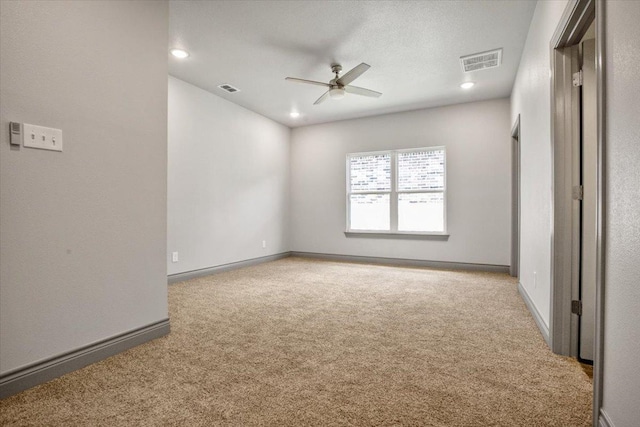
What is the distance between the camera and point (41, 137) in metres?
1.77

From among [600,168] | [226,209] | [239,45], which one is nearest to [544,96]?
[600,168]

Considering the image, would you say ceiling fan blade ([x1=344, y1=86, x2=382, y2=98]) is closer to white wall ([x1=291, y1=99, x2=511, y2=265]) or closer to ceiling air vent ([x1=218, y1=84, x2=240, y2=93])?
ceiling air vent ([x1=218, y1=84, x2=240, y2=93])

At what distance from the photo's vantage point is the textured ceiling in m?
2.88

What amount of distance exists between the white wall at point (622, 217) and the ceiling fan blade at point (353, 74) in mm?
2262

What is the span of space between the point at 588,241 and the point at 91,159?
3.07 m

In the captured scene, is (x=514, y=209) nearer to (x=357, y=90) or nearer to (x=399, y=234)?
(x=399, y=234)

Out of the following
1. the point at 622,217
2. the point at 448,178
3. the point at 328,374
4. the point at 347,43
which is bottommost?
the point at 328,374

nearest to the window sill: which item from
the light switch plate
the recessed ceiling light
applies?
the recessed ceiling light

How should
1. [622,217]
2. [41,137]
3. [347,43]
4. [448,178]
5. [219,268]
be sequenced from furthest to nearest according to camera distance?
[448,178]
[219,268]
[347,43]
[41,137]
[622,217]

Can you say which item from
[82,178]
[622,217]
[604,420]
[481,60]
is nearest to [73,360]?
[82,178]

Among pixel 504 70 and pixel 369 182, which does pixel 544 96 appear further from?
pixel 369 182

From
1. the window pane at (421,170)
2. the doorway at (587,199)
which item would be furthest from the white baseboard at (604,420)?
the window pane at (421,170)

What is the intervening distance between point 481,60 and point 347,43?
5.31 ft

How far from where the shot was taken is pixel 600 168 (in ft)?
4.33
